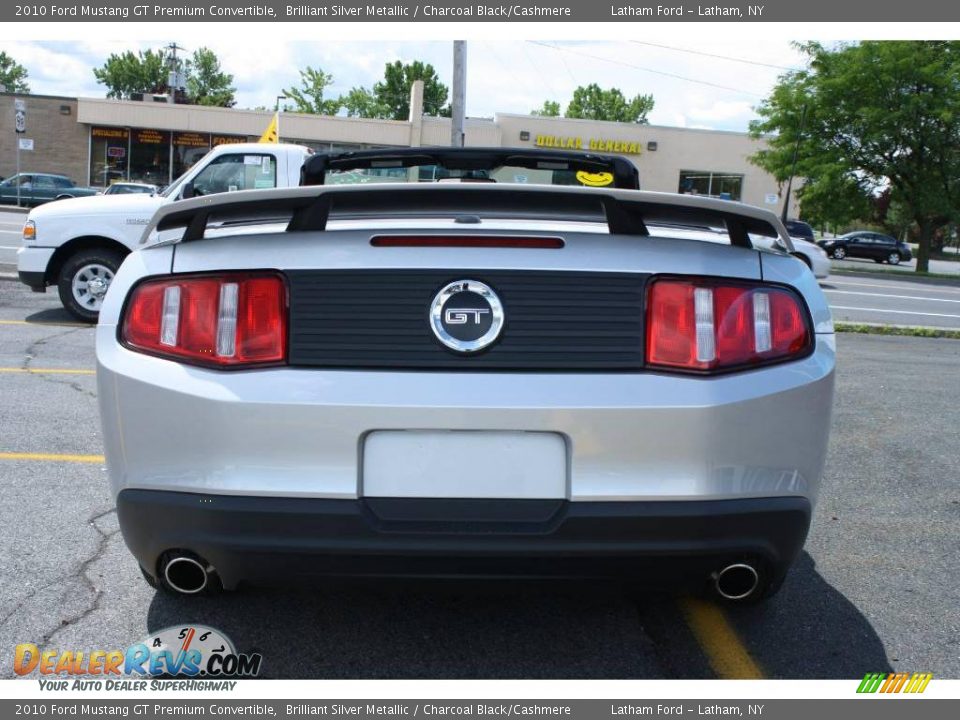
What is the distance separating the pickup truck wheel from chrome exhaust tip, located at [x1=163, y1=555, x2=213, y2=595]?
7540 mm

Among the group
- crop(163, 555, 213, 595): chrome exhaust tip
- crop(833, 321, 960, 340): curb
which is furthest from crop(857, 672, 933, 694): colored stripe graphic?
crop(833, 321, 960, 340): curb

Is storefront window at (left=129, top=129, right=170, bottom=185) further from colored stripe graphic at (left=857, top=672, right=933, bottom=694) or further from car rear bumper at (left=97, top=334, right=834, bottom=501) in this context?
colored stripe graphic at (left=857, top=672, right=933, bottom=694)

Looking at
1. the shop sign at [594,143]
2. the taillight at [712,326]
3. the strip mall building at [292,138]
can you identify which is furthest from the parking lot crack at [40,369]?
the shop sign at [594,143]

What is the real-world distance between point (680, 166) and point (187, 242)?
43.8 meters

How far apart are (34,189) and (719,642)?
37.8 m

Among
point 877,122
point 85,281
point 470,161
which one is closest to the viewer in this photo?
point 470,161

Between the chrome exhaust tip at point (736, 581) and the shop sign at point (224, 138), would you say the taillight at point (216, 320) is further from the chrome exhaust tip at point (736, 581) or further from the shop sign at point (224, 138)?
the shop sign at point (224, 138)

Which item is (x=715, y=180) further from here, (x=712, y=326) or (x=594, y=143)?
(x=712, y=326)

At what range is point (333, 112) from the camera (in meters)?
65.3

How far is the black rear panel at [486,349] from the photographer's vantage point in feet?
7.55

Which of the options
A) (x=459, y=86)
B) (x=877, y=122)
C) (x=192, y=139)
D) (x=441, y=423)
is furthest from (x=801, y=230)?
(x=441, y=423)

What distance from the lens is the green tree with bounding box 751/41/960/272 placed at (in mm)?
31422

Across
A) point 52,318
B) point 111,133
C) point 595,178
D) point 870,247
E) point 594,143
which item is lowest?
point 52,318

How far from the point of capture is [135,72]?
8575 cm
